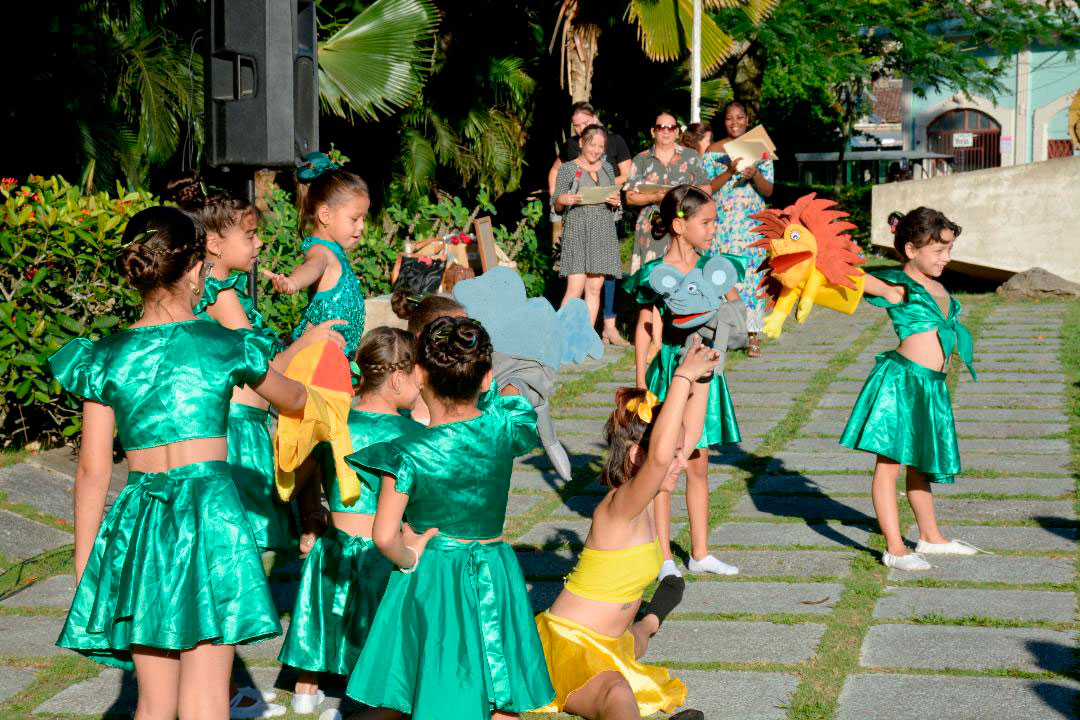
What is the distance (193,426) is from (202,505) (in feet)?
0.67

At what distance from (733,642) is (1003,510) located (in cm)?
230

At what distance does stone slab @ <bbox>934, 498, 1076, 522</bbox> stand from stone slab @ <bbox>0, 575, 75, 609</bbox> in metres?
3.98

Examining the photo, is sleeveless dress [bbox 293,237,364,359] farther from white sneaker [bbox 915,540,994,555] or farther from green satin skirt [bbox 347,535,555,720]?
white sneaker [bbox 915,540,994,555]

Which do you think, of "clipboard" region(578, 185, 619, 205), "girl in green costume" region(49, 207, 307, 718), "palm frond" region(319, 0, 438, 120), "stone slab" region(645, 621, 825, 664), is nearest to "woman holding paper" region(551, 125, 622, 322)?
"clipboard" region(578, 185, 619, 205)

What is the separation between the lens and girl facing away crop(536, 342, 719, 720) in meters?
3.93

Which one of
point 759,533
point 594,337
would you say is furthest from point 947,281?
point 594,337

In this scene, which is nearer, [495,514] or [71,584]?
[495,514]

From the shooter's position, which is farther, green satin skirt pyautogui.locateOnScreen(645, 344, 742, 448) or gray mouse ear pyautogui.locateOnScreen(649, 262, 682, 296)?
green satin skirt pyautogui.locateOnScreen(645, 344, 742, 448)

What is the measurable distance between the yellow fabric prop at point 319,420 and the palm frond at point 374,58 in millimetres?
7761

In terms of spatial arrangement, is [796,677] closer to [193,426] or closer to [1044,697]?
[1044,697]

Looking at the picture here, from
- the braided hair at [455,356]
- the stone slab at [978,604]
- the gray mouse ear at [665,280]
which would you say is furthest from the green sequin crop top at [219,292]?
the stone slab at [978,604]

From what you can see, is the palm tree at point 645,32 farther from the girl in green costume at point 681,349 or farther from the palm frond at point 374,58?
the girl in green costume at point 681,349

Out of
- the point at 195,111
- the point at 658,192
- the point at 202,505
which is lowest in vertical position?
the point at 202,505

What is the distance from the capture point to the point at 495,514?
3.52 m
